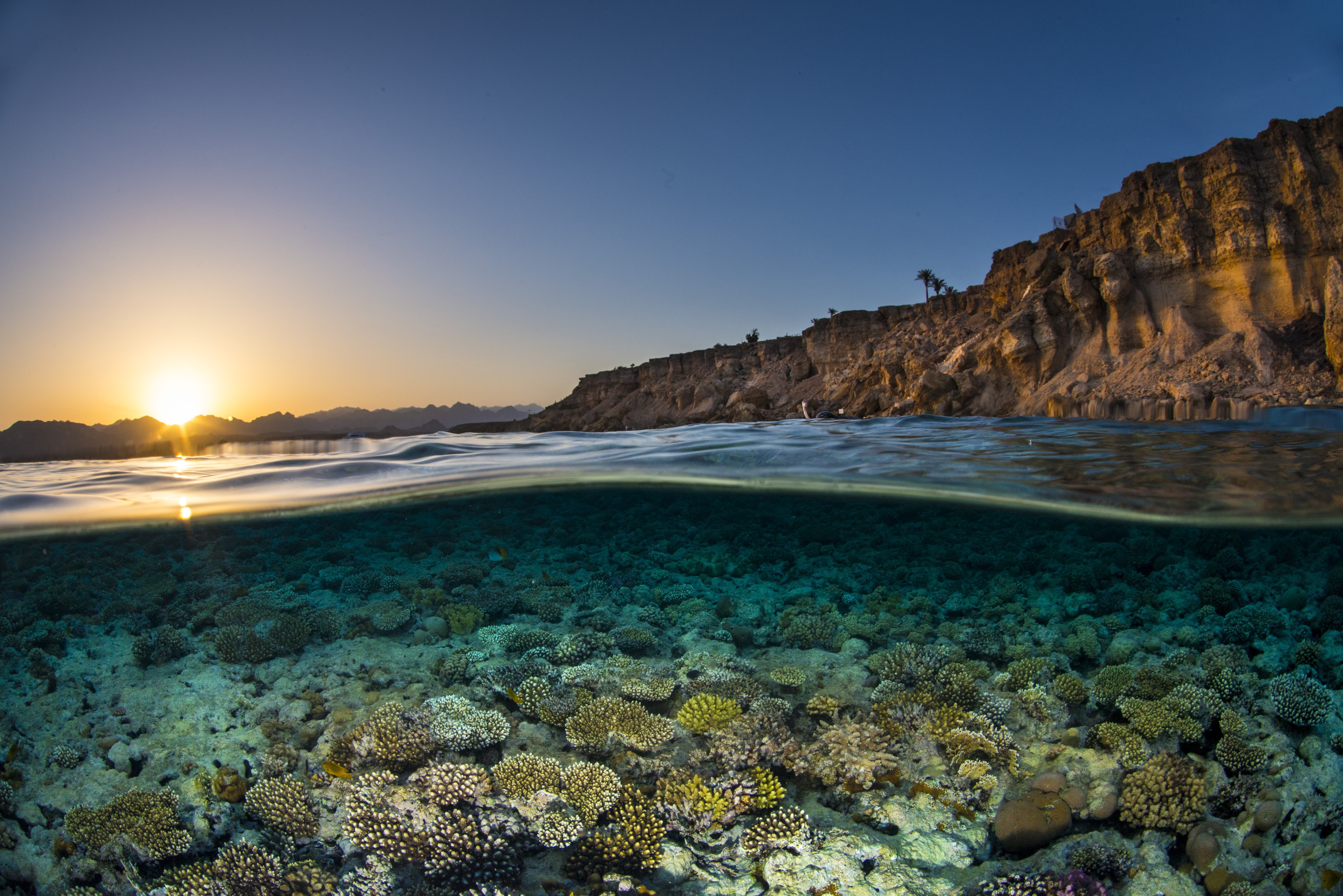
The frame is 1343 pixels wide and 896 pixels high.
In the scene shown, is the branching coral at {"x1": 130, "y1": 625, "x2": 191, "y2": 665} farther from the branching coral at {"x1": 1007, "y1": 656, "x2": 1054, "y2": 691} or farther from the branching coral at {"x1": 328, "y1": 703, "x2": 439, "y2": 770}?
the branching coral at {"x1": 1007, "y1": 656, "x2": 1054, "y2": 691}

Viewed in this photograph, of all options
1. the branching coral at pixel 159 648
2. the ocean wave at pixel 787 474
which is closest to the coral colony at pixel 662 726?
the branching coral at pixel 159 648

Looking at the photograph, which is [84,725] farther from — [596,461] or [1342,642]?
[1342,642]

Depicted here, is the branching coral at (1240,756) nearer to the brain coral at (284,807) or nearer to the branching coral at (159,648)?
the brain coral at (284,807)

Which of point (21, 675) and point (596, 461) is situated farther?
point (596, 461)

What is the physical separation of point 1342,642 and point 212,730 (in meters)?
9.90

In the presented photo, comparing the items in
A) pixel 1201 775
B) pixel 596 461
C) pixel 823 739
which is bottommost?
pixel 1201 775

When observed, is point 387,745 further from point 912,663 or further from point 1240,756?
point 1240,756

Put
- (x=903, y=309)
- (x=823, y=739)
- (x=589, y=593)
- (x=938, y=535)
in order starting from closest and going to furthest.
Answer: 1. (x=823, y=739)
2. (x=589, y=593)
3. (x=938, y=535)
4. (x=903, y=309)

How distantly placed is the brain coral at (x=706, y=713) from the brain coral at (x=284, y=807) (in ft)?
8.91

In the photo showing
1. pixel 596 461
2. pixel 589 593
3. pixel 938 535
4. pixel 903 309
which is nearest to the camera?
pixel 589 593

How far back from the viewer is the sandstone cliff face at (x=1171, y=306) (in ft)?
75.7

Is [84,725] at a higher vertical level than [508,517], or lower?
lower

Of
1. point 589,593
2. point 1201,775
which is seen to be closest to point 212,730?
point 589,593

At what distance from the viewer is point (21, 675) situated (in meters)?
5.16
